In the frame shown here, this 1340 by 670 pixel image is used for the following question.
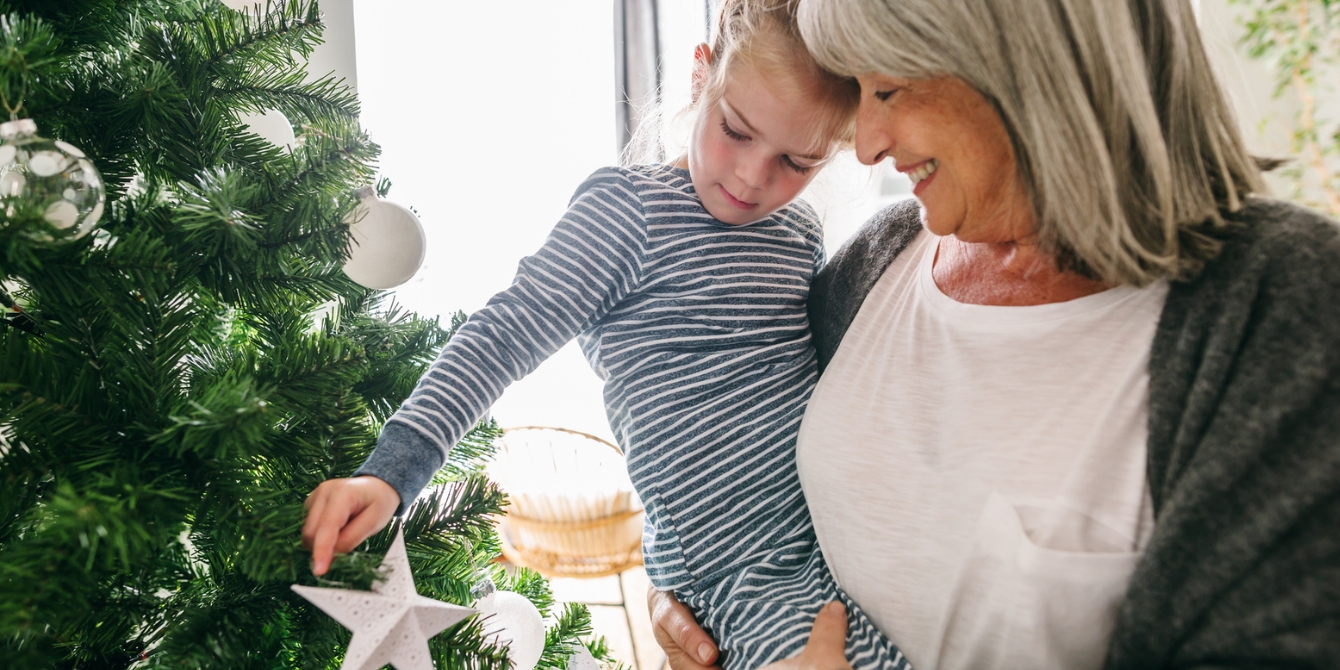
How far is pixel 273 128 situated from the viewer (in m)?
0.78

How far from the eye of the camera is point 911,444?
2.60 ft

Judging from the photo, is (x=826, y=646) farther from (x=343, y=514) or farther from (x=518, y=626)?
(x=343, y=514)

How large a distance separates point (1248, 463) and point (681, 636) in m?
0.66

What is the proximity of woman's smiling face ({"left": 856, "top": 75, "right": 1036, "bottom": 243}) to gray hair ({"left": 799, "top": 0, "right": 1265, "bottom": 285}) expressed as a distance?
0.03 m

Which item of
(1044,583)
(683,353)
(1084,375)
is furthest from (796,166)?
(1044,583)

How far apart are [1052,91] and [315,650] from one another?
0.84m

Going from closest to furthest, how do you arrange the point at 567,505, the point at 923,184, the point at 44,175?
the point at 44,175 → the point at 923,184 → the point at 567,505

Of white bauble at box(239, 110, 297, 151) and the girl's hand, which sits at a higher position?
white bauble at box(239, 110, 297, 151)

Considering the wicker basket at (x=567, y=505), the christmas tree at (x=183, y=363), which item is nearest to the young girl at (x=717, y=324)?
the christmas tree at (x=183, y=363)

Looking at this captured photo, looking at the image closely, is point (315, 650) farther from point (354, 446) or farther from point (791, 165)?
point (791, 165)

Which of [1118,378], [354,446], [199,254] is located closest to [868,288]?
[1118,378]

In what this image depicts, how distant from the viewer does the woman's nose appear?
31.5 inches

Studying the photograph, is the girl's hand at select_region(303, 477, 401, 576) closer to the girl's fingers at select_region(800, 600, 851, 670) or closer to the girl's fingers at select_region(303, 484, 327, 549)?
the girl's fingers at select_region(303, 484, 327, 549)

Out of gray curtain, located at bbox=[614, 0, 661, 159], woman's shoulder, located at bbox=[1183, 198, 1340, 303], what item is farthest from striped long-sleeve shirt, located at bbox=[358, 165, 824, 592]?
gray curtain, located at bbox=[614, 0, 661, 159]
